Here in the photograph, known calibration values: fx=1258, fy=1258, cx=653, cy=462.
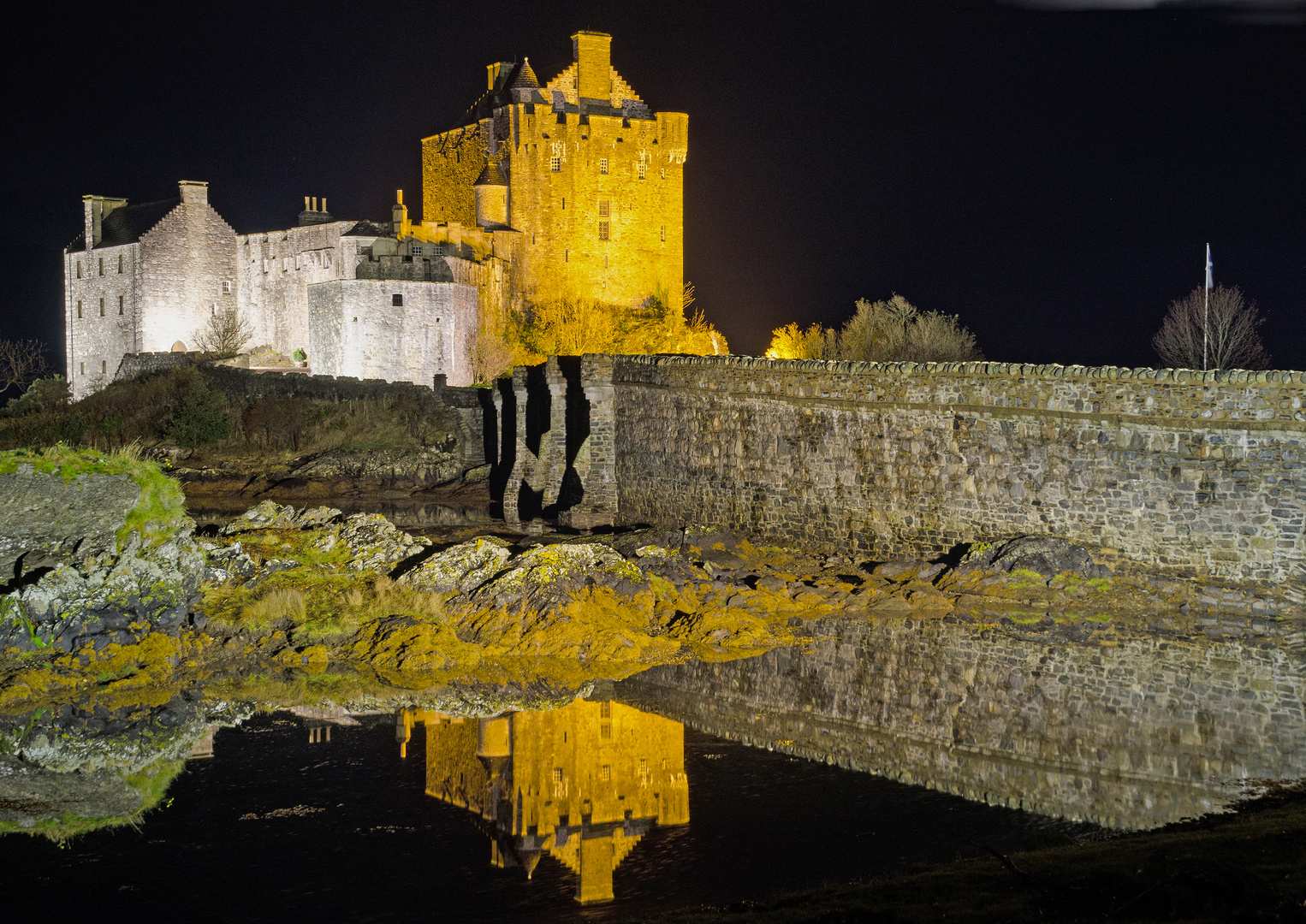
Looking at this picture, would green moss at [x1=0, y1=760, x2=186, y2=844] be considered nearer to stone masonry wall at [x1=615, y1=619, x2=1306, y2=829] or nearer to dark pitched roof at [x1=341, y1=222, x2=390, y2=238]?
stone masonry wall at [x1=615, y1=619, x2=1306, y2=829]

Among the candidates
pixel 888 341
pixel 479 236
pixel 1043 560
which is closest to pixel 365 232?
pixel 479 236

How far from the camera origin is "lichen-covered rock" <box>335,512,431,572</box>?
21766 millimetres

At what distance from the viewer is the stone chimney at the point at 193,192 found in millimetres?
53188

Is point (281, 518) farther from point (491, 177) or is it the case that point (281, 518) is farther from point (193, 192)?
point (193, 192)

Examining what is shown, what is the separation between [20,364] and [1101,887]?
6349 cm

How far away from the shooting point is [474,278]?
161ft

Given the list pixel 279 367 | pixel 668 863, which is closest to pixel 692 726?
pixel 668 863

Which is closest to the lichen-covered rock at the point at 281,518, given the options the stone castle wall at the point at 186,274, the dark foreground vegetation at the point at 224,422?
the dark foreground vegetation at the point at 224,422

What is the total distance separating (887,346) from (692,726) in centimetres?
2978

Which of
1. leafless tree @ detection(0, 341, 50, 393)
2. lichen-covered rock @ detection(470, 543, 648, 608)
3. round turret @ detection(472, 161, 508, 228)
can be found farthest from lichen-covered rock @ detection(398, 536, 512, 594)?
leafless tree @ detection(0, 341, 50, 393)

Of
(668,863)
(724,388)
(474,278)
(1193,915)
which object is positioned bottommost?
(668,863)

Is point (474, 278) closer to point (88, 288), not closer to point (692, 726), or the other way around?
point (88, 288)

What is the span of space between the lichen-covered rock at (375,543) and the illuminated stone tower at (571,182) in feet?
93.1

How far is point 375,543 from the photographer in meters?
22.5
